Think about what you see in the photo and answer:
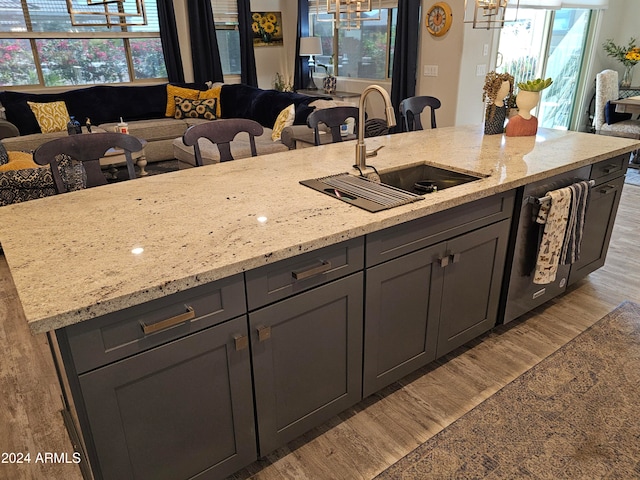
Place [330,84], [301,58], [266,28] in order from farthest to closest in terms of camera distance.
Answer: [266,28], [301,58], [330,84]

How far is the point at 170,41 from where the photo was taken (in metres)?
6.82

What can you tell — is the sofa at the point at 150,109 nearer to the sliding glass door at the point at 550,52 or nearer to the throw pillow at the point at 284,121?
the throw pillow at the point at 284,121

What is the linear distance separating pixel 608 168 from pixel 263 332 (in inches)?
90.7

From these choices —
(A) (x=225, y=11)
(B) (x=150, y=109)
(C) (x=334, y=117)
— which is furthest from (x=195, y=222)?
(A) (x=225, y=11)

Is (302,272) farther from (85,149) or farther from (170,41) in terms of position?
(170,41)

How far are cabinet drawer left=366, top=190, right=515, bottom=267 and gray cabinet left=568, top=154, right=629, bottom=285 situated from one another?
2.63 feet

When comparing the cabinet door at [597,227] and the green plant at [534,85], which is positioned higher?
the green plant at [534,85]

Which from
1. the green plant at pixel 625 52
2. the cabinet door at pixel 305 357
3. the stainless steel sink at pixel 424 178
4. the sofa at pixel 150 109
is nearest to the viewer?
the cabinet door at pixel 305 357

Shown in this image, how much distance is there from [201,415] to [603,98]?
20.1 ft

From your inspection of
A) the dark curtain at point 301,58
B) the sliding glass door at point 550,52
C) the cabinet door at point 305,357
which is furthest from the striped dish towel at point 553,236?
the dark curtain at point 301,58

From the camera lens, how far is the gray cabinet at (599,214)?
8.73 feet

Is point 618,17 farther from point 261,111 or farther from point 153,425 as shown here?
point 153,425

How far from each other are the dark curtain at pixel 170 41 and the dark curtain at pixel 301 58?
70.4 inches

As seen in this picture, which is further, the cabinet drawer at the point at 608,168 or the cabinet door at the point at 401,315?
the cabinet drawer at the point at 608,168
